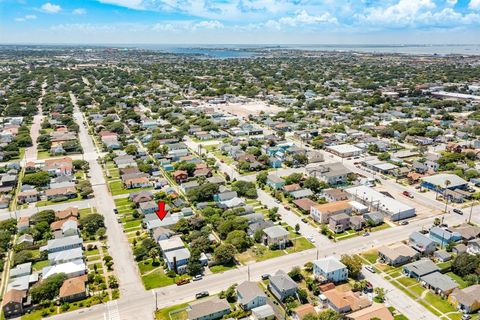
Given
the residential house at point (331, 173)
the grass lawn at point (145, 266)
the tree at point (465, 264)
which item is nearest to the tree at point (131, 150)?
the residential house at point (331, 173)

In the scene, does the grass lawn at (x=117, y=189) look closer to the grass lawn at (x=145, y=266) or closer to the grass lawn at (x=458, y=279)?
the grass lawn at (x=145, y=266)

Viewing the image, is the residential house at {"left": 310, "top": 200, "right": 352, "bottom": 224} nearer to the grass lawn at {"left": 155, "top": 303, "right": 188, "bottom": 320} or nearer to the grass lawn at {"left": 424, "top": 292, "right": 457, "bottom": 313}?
the grass lawn at {"left": 424, "top": 292, "right": 457, "bottom": 313}

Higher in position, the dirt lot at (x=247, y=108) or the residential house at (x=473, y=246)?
the dirt lot at (x=247, y=108)

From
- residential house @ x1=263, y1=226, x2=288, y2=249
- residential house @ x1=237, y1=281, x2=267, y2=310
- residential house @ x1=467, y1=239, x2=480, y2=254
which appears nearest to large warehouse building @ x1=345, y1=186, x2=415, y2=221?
residential house @ x1=467, y1=239, x2=480, y2=254

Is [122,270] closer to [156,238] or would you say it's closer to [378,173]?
[156,238]

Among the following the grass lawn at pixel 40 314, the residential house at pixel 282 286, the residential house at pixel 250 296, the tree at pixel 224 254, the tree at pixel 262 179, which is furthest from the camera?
the tree at pixel 262 179

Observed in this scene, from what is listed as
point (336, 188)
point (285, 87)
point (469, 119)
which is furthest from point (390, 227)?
point (285, 87)

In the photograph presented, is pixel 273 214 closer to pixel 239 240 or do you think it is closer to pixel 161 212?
pixel 239 240

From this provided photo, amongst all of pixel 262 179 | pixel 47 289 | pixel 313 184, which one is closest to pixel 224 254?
pixel 47 289
